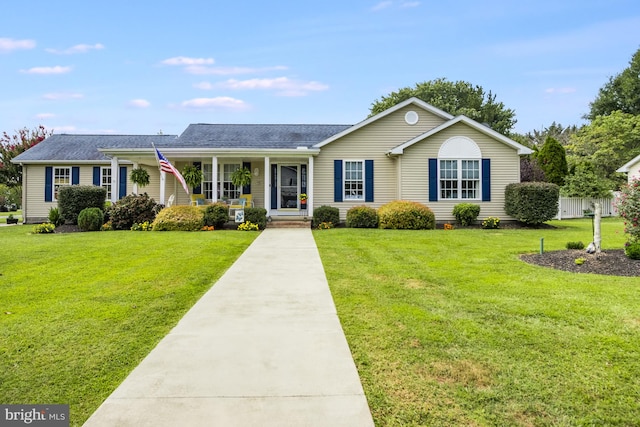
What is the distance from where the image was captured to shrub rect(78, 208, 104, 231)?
1379cm

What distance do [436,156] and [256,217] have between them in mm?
7759

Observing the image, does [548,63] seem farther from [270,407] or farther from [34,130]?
[34,130]

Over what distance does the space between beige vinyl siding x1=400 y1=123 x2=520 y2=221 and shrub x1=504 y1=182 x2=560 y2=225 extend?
1.00 meters

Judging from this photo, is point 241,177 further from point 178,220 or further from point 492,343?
point 492,343

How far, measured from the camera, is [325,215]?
14.8 meters

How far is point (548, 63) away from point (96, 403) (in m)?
25.6

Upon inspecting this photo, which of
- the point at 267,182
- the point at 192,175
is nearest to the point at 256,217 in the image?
the point at 267,182

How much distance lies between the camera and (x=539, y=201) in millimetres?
14328

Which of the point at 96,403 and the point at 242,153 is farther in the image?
the point at 242,153

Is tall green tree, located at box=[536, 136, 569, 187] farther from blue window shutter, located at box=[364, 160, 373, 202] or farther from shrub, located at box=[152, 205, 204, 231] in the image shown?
shrub, located at box=[152, 205, 204, 231]

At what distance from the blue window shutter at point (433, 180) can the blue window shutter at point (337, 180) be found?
376cm

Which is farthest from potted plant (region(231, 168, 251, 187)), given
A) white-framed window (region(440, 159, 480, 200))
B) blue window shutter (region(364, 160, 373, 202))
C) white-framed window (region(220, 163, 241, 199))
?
white-framed window (region(440, 159, 480, 200))

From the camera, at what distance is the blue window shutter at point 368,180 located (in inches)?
636

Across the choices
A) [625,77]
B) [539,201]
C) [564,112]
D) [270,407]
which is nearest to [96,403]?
[270,407]
